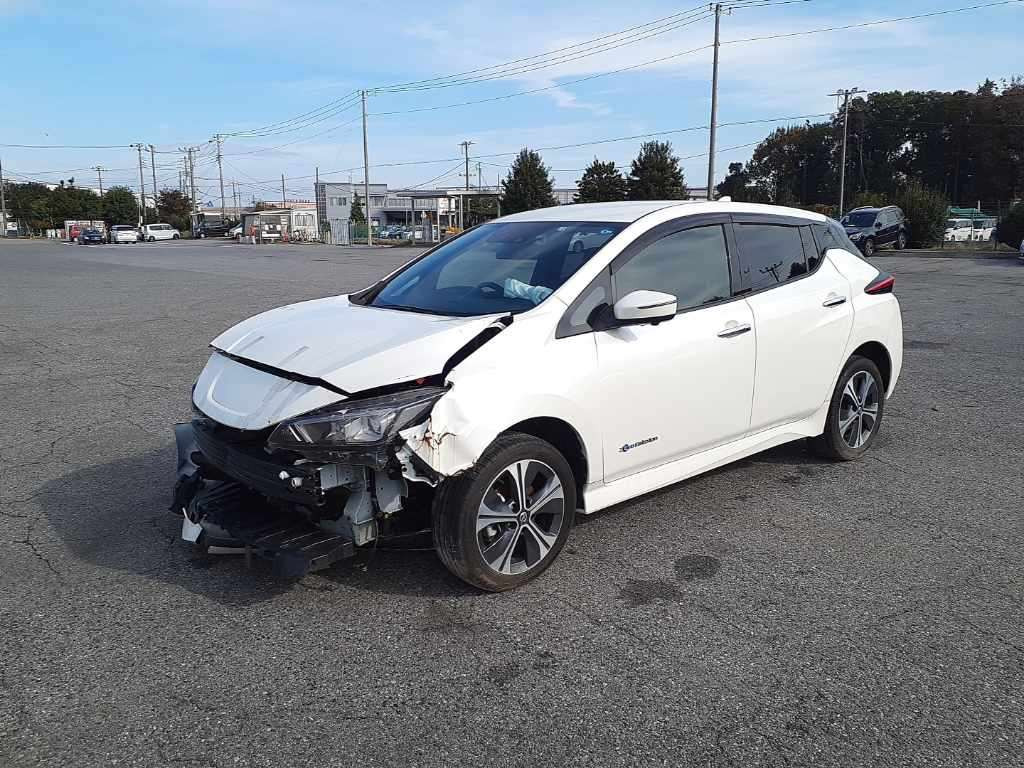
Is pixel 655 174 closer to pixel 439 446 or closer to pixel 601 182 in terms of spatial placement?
pixel 601 182

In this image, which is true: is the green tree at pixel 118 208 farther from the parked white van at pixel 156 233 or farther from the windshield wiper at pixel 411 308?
the windshield wiper at pixel 411 308

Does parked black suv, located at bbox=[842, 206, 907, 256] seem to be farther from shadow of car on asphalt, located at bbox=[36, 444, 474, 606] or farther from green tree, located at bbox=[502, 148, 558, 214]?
shadow of car on asphalt, located at bbox=[36, 444, 474, 606]

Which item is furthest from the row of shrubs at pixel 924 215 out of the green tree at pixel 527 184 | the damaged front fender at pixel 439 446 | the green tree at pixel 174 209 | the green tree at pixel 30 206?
the green tree at pixel 30 206

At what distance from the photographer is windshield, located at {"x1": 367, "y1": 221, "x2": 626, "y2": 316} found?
13.9 feet

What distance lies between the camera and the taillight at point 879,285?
5691mm

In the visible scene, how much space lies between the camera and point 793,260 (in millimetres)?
5293

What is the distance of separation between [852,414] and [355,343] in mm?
3570

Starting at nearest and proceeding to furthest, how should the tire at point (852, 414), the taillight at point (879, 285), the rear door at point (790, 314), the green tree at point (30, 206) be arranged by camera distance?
the rear door at point (790, 314) < the tire at point (852, 414) < the taillight at point (879, 285) < the green tree at point (30, 206)

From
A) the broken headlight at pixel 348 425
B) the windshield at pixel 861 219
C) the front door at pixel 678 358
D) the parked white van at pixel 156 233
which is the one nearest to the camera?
the broken headlight at pixel 348 425

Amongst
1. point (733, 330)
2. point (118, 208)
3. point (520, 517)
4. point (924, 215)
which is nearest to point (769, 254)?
point (733, 330)

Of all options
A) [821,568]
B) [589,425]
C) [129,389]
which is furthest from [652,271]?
[129,389]

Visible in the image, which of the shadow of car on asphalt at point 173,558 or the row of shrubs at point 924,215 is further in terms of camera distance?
the row of shrubs at point 924,215

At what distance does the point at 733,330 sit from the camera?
462 cm

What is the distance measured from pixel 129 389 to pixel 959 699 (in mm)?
7435
